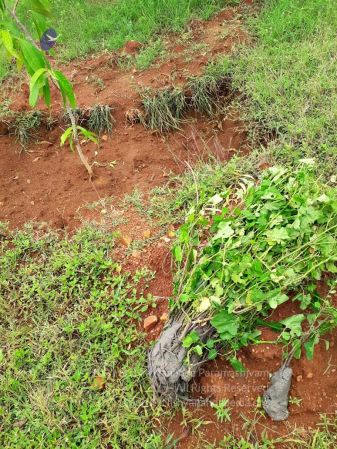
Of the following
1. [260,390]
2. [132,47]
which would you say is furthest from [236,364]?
[132,47]

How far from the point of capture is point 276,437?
1.84 metres

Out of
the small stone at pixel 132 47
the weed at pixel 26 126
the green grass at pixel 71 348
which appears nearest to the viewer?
the green grass at pixel 71 348

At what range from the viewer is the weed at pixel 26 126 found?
345 centimetres

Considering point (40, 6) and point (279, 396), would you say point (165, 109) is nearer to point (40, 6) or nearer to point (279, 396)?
point (40, 6)

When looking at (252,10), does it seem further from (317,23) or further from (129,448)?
(129,448)

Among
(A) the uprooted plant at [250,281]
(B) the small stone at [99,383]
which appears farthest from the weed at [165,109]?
(B) the small stone at [99,383]

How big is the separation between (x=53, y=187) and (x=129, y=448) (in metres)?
1.82

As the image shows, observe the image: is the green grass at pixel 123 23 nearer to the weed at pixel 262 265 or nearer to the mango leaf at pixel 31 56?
the mango leaf at pixel 31 56

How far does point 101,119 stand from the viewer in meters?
3.40

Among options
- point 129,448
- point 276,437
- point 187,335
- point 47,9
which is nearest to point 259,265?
point 187,335

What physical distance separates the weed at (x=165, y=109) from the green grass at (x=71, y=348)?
1125 mm

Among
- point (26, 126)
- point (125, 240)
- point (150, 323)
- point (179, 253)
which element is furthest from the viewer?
point (26, 126)

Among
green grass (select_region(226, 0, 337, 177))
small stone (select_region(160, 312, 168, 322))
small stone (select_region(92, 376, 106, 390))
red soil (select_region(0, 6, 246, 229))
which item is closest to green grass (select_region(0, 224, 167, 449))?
small stone (select_region(92, 376, 106, 390))

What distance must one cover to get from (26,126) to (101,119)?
61cm
